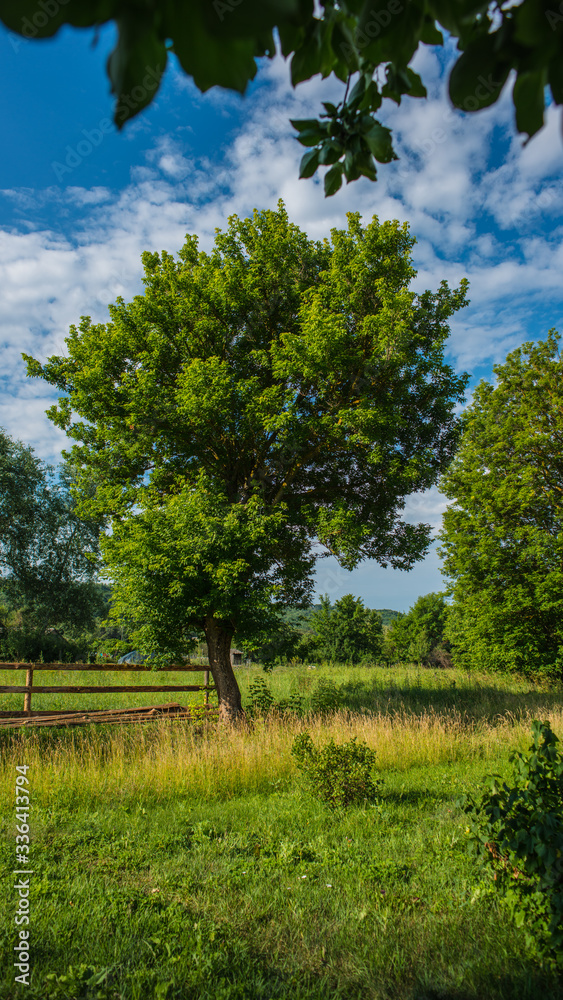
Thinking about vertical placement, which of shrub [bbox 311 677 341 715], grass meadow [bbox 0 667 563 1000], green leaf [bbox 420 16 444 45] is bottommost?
shrub [bbox 311 677 341 715]

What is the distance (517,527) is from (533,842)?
52.0ft

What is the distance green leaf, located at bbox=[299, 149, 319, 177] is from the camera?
53.6 inches

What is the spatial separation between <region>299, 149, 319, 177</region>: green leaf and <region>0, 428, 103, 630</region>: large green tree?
25575 millimetres

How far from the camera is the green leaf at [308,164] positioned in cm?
136

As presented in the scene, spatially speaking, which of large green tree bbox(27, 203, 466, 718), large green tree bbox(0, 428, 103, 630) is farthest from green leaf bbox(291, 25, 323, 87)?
large green tree bbox(0, 428, 103, 630)

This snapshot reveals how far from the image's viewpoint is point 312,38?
103 cm

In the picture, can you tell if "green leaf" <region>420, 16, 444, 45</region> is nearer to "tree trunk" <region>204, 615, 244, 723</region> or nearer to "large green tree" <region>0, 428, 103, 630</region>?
"tree trunk" <region>204, 615, 244, 723</region>

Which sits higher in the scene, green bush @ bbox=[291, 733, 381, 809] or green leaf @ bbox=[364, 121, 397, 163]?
green leaf @ bbox=[364, 121, 397, 163]

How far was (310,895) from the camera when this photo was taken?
3732 mm

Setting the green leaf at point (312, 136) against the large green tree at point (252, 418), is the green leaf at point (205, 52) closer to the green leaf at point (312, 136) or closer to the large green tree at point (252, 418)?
the green leaf at point (312, 136)

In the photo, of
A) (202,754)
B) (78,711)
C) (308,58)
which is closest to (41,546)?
(78,711)

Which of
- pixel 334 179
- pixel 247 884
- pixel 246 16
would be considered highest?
pixel 334 179

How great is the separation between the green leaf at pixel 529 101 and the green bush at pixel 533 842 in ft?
11.7

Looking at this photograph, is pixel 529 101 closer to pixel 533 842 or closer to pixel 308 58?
pixel 308 58
